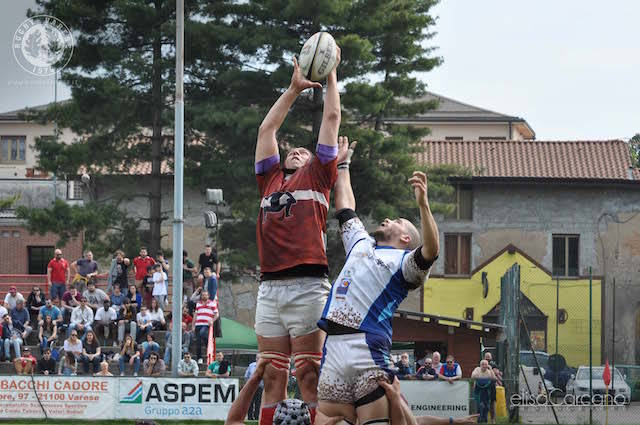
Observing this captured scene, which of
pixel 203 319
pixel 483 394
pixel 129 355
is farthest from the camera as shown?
pixel 203 319

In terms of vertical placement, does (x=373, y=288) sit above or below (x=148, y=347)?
above

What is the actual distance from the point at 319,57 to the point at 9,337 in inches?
817

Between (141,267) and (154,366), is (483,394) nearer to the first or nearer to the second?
(154,366)

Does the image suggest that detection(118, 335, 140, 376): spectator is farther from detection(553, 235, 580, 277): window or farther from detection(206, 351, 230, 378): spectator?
detection(553, 235, 580, 277): window

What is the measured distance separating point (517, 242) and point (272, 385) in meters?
47.3

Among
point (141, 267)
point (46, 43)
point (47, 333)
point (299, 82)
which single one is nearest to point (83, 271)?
point (141, 267)

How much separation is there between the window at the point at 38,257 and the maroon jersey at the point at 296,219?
162 feet

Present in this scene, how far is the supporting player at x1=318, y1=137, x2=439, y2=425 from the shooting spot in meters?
7.66

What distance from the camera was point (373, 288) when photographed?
7762 mm

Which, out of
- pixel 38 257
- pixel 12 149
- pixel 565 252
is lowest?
pixel 38 257

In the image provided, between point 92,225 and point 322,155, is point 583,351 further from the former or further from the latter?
point 322,155

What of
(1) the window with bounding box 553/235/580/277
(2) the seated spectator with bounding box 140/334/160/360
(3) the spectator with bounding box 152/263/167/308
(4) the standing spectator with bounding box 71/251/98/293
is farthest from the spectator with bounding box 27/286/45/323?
(1) the window with bounding box 553/235/580/277

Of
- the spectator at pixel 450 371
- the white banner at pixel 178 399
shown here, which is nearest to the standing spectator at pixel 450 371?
the spectator at pixel 450 371

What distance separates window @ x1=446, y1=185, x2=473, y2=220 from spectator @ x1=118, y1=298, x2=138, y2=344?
29.8 m
